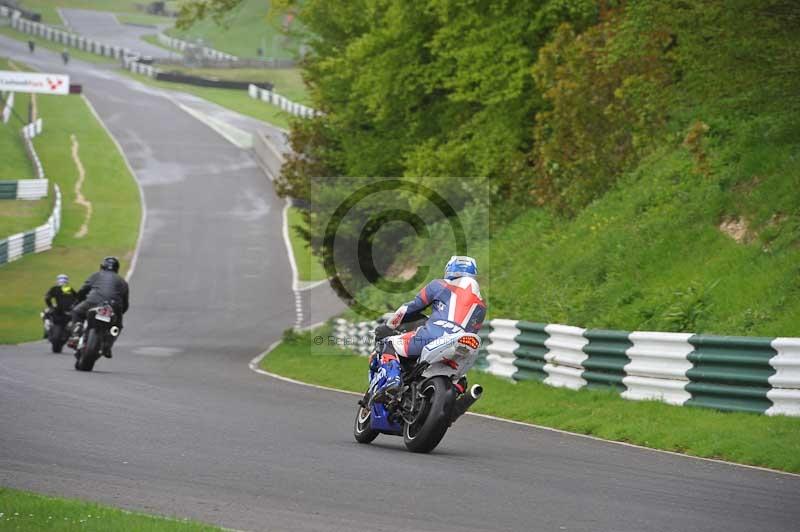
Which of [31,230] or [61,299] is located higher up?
[31,230]

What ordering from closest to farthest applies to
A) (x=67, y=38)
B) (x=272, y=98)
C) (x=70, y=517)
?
1. (x=70, y=517)
2. (x=272, y=98)
3. (x=67, y=38)

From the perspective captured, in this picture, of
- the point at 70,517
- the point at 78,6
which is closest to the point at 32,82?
the point at 70,517

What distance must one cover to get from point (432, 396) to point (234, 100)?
85892 millimetres

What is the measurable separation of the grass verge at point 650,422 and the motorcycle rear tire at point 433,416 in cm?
271

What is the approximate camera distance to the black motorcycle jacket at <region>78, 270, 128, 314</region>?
21016mm

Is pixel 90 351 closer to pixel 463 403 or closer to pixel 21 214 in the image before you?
pixel 463 403

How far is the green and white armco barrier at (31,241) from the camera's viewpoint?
45.4 m

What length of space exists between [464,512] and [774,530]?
1.95 meters

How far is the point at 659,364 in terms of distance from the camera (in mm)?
15820

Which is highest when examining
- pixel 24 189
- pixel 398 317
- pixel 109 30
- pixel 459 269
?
pixel 109 30

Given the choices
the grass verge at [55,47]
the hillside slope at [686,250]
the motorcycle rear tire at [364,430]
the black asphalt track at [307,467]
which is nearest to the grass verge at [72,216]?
the hillside slope at [686,250]

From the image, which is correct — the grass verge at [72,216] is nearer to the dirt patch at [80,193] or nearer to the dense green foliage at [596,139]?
the dirt patch at [80,193]

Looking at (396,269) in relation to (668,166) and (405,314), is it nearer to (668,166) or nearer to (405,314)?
(668,166)

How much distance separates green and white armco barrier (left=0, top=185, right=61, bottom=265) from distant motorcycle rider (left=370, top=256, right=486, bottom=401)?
Answer: 34714 mm
